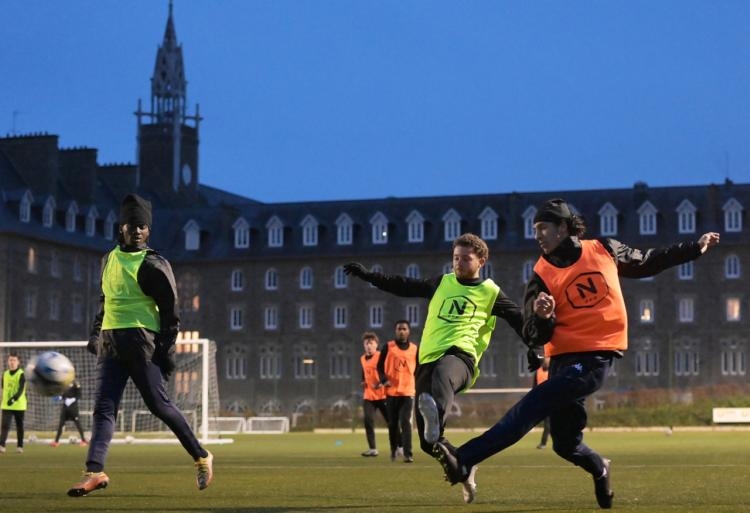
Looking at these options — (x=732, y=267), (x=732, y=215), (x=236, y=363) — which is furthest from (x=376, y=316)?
(x=732, y=215)

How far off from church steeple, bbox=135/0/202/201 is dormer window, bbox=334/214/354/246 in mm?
21440

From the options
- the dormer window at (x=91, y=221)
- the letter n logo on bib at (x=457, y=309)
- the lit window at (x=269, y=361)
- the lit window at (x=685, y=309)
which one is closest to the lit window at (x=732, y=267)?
the lit window at (x=685, y=309)

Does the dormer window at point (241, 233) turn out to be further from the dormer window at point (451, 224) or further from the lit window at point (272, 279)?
the dormer window at point (451, 224)

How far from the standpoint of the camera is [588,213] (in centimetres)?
10738

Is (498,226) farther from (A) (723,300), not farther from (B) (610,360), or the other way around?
(B) (610,360)

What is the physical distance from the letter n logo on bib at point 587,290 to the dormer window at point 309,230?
10150 cm

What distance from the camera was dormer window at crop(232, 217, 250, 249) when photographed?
113 metres

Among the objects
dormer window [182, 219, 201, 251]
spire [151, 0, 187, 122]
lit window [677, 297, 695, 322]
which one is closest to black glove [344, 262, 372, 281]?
lit window [677, 297, 695, 322]

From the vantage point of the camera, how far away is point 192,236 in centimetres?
11388

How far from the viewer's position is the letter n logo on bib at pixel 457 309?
13.3 m

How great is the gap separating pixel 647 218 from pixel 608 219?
8.53 feet

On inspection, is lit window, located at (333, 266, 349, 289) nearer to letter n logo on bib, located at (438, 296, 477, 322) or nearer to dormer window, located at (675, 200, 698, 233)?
dormer window, located at (675, 200, 698, 233)

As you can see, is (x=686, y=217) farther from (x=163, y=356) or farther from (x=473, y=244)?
(x=163, y=356)

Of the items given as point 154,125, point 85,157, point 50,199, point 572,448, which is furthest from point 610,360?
point 154,125
